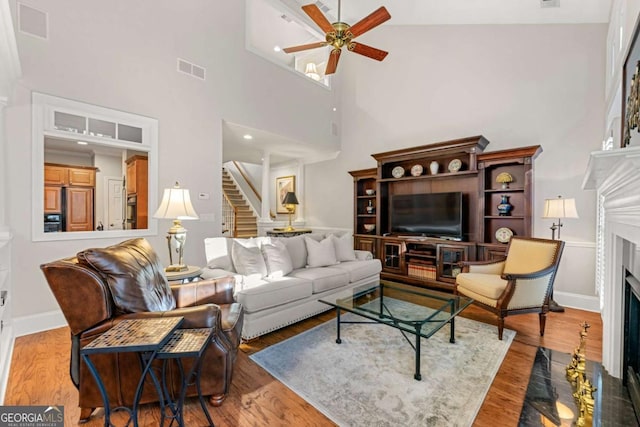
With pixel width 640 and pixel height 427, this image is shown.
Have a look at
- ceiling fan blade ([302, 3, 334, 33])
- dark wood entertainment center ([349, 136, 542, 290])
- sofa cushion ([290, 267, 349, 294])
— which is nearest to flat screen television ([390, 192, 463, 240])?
dark wood entertainment center ([349, 136, 542, 290])

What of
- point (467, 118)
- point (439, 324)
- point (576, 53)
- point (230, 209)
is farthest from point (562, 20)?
point (230, 209)

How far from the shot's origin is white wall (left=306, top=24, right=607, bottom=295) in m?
3.55

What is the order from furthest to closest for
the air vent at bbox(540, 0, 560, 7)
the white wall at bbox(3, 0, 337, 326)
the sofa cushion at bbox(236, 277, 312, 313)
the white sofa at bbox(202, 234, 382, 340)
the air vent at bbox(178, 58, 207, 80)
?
1. the air vent at bbox(178, 58, 207, 80)
2. the air vent at bbox(540, 0, 560, 7)
3. the white wall at bbox(3, 0, 337, 326)
4. the white sofa at bbox(202, 234, 382, 340)
5. the sofa cushion at bbox(236, 277, 312, 313)

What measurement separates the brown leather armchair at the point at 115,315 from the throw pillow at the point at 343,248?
2.29 metres

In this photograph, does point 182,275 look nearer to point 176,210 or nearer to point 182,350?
point 176,210

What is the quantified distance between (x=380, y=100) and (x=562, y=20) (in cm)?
277

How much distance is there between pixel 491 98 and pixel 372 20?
254 centimetres

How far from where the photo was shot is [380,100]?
563 centimetres

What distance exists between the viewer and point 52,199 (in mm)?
3082

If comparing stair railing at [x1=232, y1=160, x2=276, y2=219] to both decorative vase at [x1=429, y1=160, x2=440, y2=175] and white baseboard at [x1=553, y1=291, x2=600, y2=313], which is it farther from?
white baseboard at [x1=553, y1=291, x2=600, y2=313]

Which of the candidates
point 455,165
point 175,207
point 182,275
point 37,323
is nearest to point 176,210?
point 175,207

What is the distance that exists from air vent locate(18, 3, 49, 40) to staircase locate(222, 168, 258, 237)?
5.51m

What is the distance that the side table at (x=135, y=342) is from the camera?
1168mm

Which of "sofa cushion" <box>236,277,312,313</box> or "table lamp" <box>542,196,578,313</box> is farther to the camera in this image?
"table lamp" <box>542,196,578,313</box>
